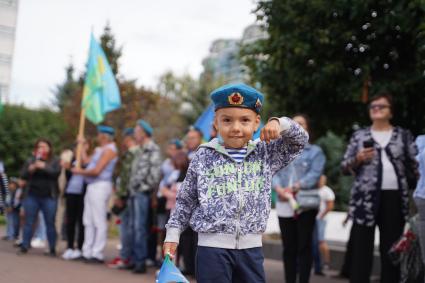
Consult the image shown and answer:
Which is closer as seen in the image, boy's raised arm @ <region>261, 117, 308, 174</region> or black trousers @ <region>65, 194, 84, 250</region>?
boy's raised arm @ <region>261, 117, 308, 174</region>

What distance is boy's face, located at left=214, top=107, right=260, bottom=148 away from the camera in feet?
12.9

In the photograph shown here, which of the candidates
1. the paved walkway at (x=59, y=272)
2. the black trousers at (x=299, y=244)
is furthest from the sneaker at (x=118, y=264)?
the black trousers at (x=299, y=244)

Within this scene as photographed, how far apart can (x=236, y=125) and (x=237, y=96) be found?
0.17 metres

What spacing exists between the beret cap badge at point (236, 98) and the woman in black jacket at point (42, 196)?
293 inches

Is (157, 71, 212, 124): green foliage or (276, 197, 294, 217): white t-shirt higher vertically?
(157, 71, 212, 124): green foliage

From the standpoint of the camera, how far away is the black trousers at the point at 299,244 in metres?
7.04

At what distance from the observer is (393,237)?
6.57m

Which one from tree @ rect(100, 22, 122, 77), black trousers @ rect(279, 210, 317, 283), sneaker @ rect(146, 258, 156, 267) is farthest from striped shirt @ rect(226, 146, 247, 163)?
tree @ rect(100, 22, 122, 77)

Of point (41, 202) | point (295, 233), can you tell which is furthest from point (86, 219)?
point (295, 233)

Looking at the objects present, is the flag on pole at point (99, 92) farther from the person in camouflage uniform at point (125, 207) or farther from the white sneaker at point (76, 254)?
the white sneaker at point (76, 254)

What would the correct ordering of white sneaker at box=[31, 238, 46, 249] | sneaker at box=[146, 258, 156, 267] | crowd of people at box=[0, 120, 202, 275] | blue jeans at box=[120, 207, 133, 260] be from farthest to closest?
1. white sneaker at box=[31, 238, 46, 249]
2. sneaker at box=[146, 258, 156, 267]
3. blue jeans at box=[120, 207, 133, 260]
4. crowd of people at box=[0, 120, 202, 275]

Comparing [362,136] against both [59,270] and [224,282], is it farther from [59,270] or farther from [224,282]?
[59,270]

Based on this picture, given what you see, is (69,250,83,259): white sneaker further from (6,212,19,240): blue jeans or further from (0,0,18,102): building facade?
(0,0,18,102): building facade

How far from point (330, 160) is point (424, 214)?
1592cm
